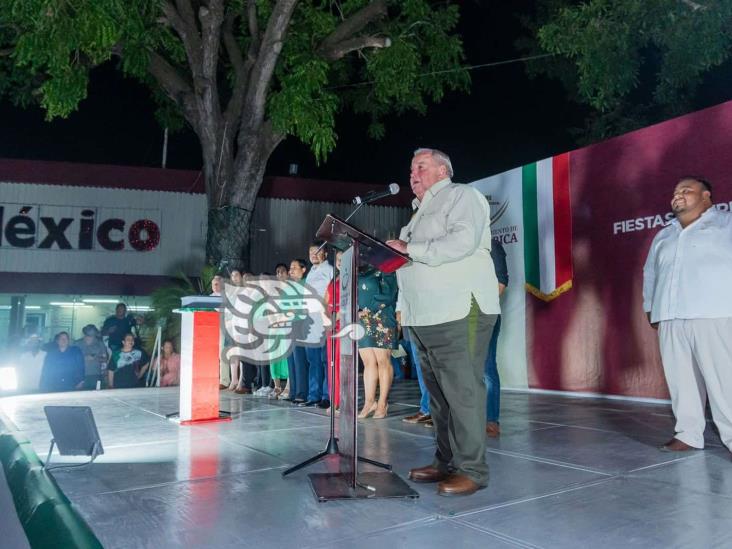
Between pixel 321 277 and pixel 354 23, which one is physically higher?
pixel 354 23

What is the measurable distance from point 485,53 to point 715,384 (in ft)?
36.1

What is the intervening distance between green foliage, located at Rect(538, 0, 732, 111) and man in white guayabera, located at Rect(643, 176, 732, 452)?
610 cm

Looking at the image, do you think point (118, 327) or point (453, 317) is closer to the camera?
point (453, 317)

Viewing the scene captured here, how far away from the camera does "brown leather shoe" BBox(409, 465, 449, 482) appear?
9.19 ft

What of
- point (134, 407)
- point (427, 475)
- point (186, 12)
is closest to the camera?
point (427, 475)

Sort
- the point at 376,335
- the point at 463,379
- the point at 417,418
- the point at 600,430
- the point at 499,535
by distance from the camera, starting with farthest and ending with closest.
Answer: the point at 376,335 → the point at 417,418 → the point at 600,430 → the point at 463,379 → the point at 499,535

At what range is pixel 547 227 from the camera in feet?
23.4

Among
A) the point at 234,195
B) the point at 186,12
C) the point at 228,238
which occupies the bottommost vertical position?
the point at 228,238

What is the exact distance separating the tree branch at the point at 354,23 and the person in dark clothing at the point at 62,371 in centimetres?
573

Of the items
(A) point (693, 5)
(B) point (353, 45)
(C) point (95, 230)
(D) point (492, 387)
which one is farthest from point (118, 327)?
(A) point (693, 5)

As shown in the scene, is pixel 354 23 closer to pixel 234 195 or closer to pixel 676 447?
pixel 234 195

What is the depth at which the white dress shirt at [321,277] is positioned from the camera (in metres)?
5.61

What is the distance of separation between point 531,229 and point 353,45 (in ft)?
13.2
